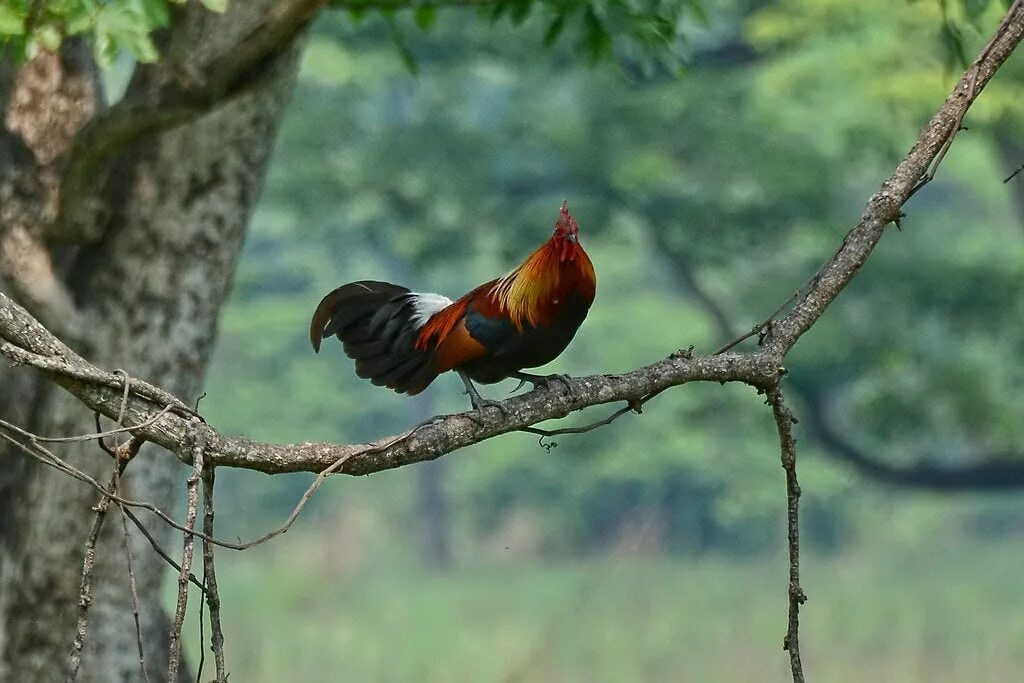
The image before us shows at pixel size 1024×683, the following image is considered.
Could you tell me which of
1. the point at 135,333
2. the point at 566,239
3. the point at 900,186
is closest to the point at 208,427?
the point at 566,239

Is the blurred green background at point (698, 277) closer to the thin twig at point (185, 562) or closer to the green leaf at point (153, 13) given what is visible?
the green leaf at point (153, 13)

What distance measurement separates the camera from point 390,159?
989cm

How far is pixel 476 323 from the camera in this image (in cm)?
286

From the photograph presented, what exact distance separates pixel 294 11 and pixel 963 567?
505 inches

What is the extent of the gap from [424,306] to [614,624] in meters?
6.07

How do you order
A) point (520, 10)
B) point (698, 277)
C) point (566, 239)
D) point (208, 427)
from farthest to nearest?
point (698, 277)
point (520, 10)
point (566, 239)
point (208, 427)

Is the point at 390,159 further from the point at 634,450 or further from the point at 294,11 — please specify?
the point at 294,11

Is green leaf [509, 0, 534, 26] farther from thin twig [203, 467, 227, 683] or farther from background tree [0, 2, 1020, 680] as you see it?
background tree [0, 2, 1020, 680]

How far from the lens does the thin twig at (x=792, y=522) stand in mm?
2332

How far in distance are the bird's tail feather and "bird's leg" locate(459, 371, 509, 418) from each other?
200mm

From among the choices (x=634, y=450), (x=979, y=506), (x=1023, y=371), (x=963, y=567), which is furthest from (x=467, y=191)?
(x=979, y=506)

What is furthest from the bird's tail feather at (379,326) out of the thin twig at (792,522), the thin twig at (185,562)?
the thin twig at (185,562)

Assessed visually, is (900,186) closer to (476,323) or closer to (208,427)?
(476,323)

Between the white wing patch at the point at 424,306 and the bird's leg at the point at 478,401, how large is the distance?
22 centimetres
